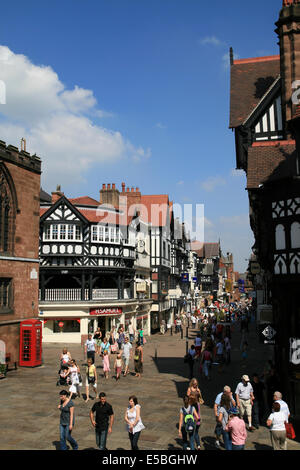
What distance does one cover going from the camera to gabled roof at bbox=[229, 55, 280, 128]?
753 inches

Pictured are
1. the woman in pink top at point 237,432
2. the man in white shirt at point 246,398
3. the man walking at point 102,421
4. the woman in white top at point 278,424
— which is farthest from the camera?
the man in white shirt at point 246,398

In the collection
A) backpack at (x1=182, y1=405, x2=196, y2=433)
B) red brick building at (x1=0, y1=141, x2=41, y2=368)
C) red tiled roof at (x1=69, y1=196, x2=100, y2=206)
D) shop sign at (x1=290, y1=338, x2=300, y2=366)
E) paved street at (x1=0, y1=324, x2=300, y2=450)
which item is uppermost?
red tiled roof at (x1=69, y1=196, x2=100, y2=206)

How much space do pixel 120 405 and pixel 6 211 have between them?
11.3 meters

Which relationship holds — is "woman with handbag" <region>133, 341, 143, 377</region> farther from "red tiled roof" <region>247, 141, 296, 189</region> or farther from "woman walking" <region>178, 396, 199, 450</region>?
"woman walking" <region>178, 396, 199, 450</region>

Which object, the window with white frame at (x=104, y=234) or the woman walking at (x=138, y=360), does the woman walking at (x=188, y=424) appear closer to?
the woman walking at (x=138, y=360)

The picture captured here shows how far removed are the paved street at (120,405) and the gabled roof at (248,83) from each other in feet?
37.7

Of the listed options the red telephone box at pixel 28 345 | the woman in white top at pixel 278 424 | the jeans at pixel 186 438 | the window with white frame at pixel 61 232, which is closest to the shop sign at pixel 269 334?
the woman in white top at pixel 278 424

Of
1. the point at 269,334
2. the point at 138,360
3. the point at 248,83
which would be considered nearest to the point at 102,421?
the point at 269,334

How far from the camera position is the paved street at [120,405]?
9681 mm

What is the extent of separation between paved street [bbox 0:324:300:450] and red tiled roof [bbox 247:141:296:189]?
7.34 metres

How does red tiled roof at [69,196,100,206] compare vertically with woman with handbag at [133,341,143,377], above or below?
above

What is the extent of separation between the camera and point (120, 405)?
13023 millimetres

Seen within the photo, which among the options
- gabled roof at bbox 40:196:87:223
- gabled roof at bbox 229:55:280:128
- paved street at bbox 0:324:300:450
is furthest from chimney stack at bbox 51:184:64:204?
gabled roof at bbox 229:55:280:128

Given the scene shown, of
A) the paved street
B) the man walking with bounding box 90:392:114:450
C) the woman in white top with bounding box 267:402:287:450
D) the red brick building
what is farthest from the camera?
the red brick building
